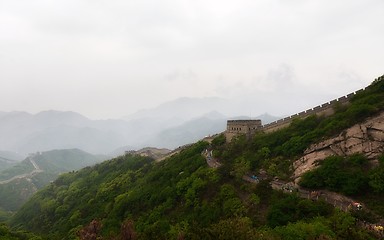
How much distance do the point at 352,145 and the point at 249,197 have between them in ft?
36.2

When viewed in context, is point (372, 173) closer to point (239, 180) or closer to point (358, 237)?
point (358, 237)

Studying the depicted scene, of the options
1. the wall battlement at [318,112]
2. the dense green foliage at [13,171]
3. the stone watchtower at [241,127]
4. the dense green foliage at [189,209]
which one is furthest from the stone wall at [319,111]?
the dense green foliage at [13,171]

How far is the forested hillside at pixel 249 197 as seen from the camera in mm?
22984

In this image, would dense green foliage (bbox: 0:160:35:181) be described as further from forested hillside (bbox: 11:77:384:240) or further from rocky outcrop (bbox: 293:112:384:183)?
rocky outcrop (bbox: 293:112:384:183)

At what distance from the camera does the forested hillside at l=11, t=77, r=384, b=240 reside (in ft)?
75.4

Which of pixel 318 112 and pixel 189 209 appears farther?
pixel 318 112

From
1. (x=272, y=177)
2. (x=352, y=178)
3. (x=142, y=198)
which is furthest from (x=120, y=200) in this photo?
(x=352, y=178)

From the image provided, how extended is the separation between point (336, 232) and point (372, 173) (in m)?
7.86

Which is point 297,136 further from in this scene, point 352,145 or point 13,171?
point 13,171

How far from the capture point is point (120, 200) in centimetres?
5084

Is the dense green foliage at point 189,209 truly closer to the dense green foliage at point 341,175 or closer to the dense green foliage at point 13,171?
the dense green foliage at point 341,175

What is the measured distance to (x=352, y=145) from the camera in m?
31.4

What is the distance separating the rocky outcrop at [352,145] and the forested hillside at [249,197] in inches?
38.3

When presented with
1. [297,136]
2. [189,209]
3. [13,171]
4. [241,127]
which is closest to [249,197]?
[189,209]
